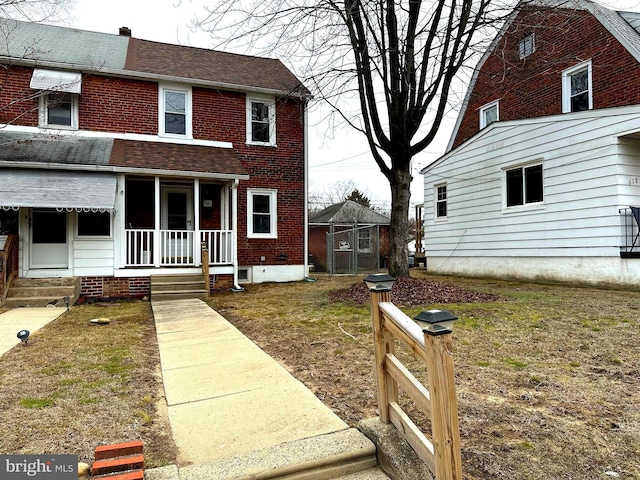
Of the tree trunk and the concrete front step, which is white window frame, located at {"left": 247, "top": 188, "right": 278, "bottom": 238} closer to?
the tree trunk

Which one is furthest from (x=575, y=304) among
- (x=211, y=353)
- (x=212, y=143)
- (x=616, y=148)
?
(x=212, y=143)

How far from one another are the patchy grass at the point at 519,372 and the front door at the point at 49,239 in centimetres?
510

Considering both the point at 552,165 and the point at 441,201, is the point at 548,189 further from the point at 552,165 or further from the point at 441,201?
the point at 441,201

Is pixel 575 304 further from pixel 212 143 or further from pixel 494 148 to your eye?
pixel 212 143

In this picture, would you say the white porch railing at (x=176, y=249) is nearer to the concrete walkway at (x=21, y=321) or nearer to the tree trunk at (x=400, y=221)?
the concrete walkway at (x=21, y=321)

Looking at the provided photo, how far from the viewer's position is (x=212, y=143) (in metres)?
12.3

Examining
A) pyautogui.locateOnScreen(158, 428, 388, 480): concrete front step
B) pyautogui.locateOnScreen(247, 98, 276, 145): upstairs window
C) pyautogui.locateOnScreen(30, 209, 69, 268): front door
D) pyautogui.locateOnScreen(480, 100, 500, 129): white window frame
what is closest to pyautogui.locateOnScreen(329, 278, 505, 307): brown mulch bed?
pyautogui.locateOnScreen(158, 428, 388, 480): concrete front step

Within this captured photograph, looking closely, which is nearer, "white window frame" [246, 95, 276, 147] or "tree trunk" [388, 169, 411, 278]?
"tree trunk" [388, 169, 411, 278]

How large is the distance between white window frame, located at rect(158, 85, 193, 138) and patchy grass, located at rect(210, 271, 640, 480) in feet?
21.5

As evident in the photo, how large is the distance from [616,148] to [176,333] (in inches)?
385

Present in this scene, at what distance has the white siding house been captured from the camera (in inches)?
356

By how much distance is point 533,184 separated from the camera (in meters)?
→ 11.3

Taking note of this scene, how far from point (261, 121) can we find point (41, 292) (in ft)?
25.3

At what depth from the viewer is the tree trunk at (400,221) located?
29.4 ft
